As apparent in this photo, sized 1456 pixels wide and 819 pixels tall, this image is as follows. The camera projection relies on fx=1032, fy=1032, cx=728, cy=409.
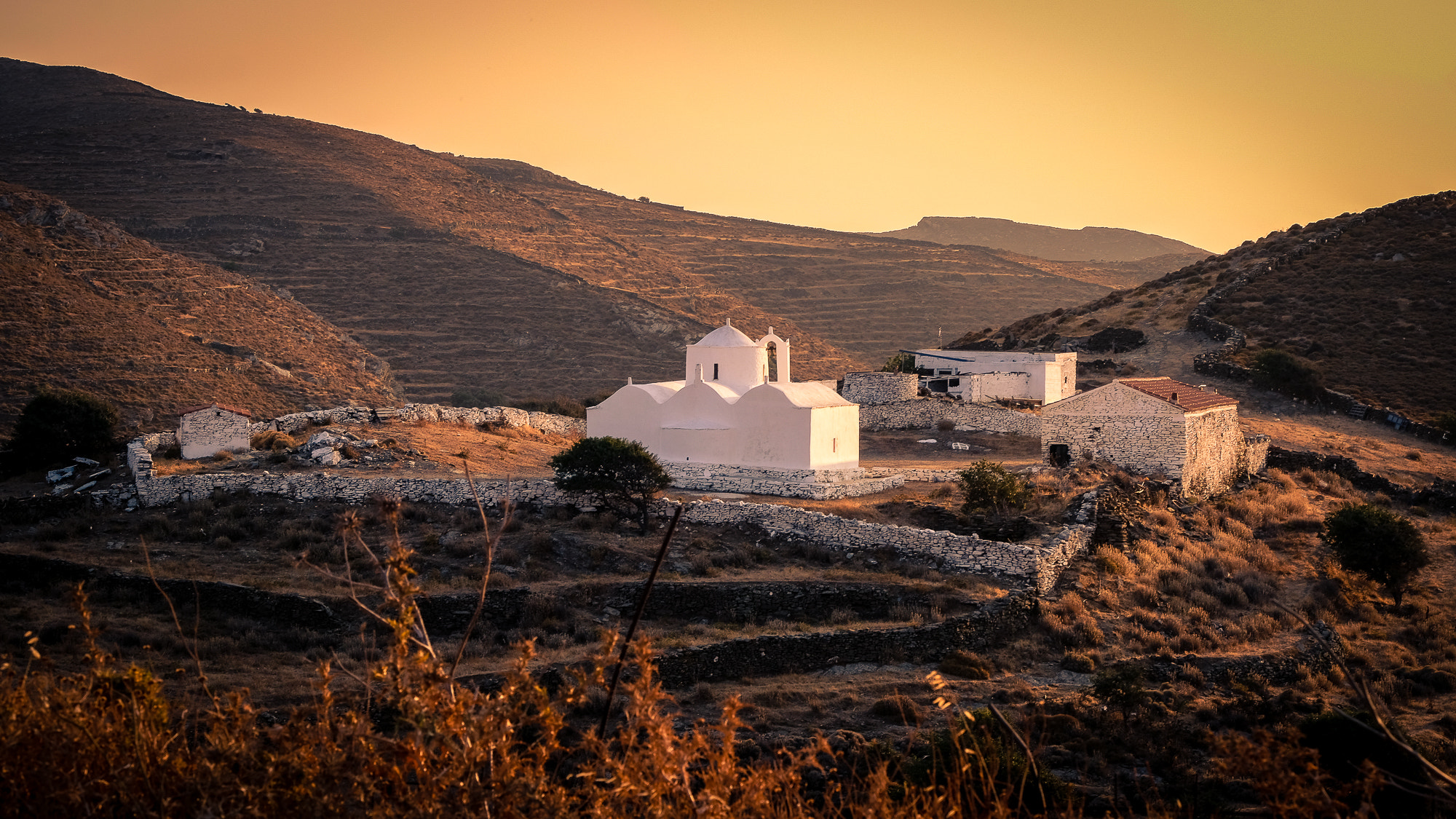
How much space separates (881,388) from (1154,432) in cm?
1403

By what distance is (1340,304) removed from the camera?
44219 mm

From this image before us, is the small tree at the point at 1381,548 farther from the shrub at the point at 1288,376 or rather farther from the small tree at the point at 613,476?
the shrub at the point at 1288,376

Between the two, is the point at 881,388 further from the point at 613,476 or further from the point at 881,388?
the point at 613,476

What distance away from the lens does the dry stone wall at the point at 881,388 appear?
3609cm

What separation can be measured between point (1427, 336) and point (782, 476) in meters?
30.8

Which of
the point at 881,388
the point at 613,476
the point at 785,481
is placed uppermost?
the point at 881,388

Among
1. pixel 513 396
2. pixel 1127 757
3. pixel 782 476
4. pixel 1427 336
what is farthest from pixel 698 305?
pixel 1127 757

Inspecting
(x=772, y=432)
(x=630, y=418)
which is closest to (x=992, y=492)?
(x=772, y=432)

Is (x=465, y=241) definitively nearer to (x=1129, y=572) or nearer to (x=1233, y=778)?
(x=1129, y=572)

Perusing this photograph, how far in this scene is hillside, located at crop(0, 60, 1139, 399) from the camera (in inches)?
2313

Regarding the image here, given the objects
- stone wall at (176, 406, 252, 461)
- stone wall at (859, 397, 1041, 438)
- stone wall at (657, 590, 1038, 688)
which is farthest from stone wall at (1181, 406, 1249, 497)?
stone wall at (176, 406, 252, 461)

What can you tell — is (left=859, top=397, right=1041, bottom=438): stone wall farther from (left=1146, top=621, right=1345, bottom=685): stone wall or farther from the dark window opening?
(left=1146, top=621, right=1345, bottom=685): stone wall

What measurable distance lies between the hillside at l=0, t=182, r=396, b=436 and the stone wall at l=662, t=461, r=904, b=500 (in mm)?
21201

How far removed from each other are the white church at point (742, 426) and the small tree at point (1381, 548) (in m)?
9.12
